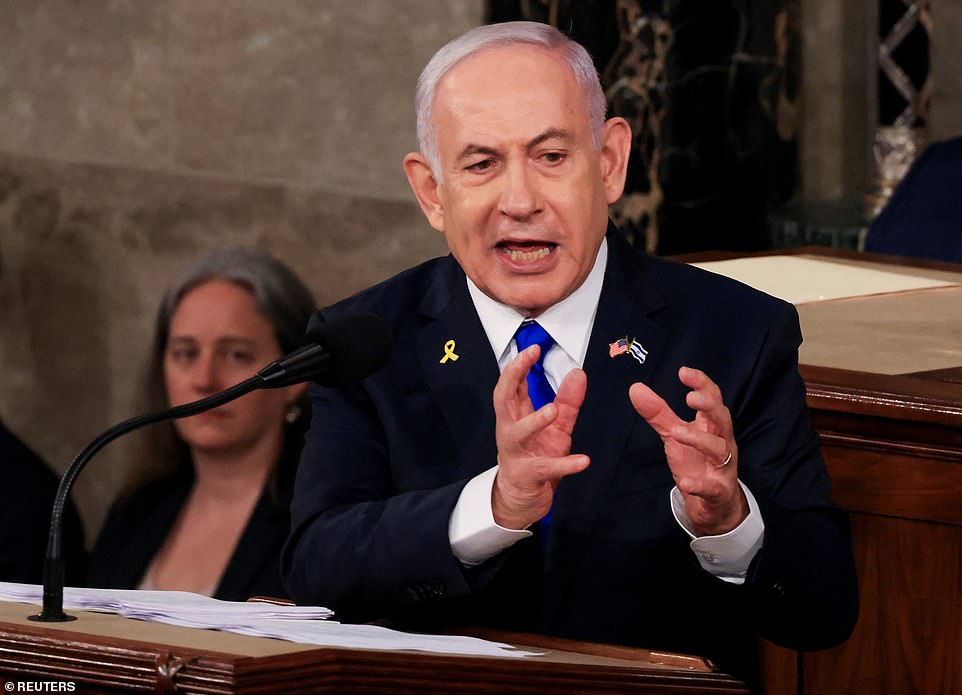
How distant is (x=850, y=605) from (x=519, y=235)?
0.60 meters

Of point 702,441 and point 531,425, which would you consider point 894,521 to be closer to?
point 702,441

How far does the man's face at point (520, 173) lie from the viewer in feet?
7.26

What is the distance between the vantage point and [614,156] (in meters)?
2.35

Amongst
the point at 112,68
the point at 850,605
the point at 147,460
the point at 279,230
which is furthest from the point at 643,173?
the point at 850,605

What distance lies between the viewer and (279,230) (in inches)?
187

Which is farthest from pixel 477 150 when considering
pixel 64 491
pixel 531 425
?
pixel 64 491

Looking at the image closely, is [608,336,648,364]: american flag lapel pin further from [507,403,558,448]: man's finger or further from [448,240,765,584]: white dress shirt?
[507,403,558,448]: man's finger

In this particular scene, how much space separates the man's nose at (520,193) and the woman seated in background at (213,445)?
4.36ft

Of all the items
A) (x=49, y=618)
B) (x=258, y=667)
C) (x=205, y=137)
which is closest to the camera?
(x=258, y=667)

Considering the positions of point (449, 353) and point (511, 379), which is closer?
point (511, 379)

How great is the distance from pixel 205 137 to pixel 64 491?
302 cm

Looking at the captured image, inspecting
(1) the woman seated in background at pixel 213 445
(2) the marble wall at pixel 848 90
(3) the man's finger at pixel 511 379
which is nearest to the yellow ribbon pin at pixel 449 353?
(3) the man's finger at pixel 511 379

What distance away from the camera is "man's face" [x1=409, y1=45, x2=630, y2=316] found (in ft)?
7.26

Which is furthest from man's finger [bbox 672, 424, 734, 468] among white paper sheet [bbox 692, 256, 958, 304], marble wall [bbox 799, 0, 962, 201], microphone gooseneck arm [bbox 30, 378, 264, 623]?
marble wall [bbox 799, 0, 962, 201]
